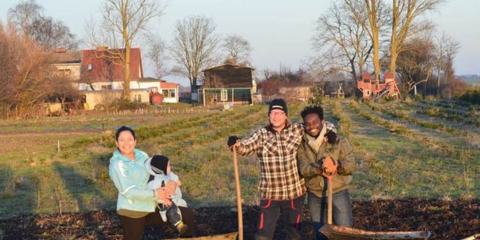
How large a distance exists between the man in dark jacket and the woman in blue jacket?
119cm

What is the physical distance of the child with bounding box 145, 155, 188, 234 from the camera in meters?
4.84

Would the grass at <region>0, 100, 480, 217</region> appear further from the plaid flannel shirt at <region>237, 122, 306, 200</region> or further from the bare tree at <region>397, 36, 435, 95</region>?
the bare tree at <region>397, 36, 435, 95</region>

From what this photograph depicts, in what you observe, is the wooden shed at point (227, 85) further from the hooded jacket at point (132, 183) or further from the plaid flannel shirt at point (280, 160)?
the hooded jacket at point (132, 183)

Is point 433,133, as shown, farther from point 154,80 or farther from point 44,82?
point 154,80

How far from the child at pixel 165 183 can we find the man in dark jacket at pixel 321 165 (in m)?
1.15

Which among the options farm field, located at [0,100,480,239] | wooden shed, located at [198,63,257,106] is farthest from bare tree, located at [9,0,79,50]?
farm field, located at [0,100,480,239]

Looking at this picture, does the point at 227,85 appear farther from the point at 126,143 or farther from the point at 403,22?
the point at 126,143

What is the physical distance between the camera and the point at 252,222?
6953 mm

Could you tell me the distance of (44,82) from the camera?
1508 inches

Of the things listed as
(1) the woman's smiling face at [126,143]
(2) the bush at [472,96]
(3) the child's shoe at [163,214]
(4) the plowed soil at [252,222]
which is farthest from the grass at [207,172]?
(2) the bush at [472,96]

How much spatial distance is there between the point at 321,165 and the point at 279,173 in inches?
19.5

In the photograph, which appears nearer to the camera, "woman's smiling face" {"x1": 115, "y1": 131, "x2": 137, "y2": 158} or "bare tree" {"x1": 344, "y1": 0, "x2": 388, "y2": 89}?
"woman's smiling face" {"x1": 115, "y1": 131, "x2": 137, "y2": 158}

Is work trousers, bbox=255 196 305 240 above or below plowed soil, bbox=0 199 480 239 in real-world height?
above

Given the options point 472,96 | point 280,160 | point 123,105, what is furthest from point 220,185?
point 123,105
